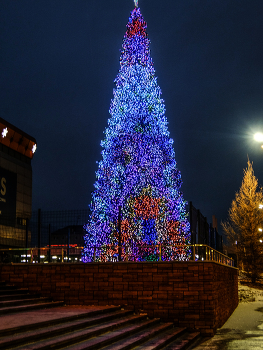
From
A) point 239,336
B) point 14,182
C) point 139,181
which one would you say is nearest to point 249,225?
point 139,181

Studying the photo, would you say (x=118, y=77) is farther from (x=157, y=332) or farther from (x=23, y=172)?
(x=157, y=332)

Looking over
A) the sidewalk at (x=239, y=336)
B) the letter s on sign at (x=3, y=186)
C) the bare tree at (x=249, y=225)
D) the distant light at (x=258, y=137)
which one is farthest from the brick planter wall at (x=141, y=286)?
the bare tree at (x=249, y=225)

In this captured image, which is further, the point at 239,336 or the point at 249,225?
the point at 249,225

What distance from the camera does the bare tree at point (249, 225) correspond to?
113ft

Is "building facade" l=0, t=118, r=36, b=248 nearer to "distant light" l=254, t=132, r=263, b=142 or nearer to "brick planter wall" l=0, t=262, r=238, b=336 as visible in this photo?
"brick planter wall" l=0, t=262, r=238, b=336

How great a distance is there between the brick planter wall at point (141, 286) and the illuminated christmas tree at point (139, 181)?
765 cm

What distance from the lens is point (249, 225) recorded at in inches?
1404

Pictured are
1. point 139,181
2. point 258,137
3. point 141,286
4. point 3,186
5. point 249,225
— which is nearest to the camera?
point 258,137

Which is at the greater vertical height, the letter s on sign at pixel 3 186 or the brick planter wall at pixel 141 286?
the letter s on sign at pixel 3 186

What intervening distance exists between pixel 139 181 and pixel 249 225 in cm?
1873

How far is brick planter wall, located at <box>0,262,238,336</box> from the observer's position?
10914 mm

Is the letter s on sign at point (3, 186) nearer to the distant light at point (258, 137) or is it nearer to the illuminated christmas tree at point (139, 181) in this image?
the illuminated christmas tree at point (139, 181)

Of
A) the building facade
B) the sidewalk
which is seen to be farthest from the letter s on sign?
the sidewalk

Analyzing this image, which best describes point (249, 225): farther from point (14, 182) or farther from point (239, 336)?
point (239, 336)
